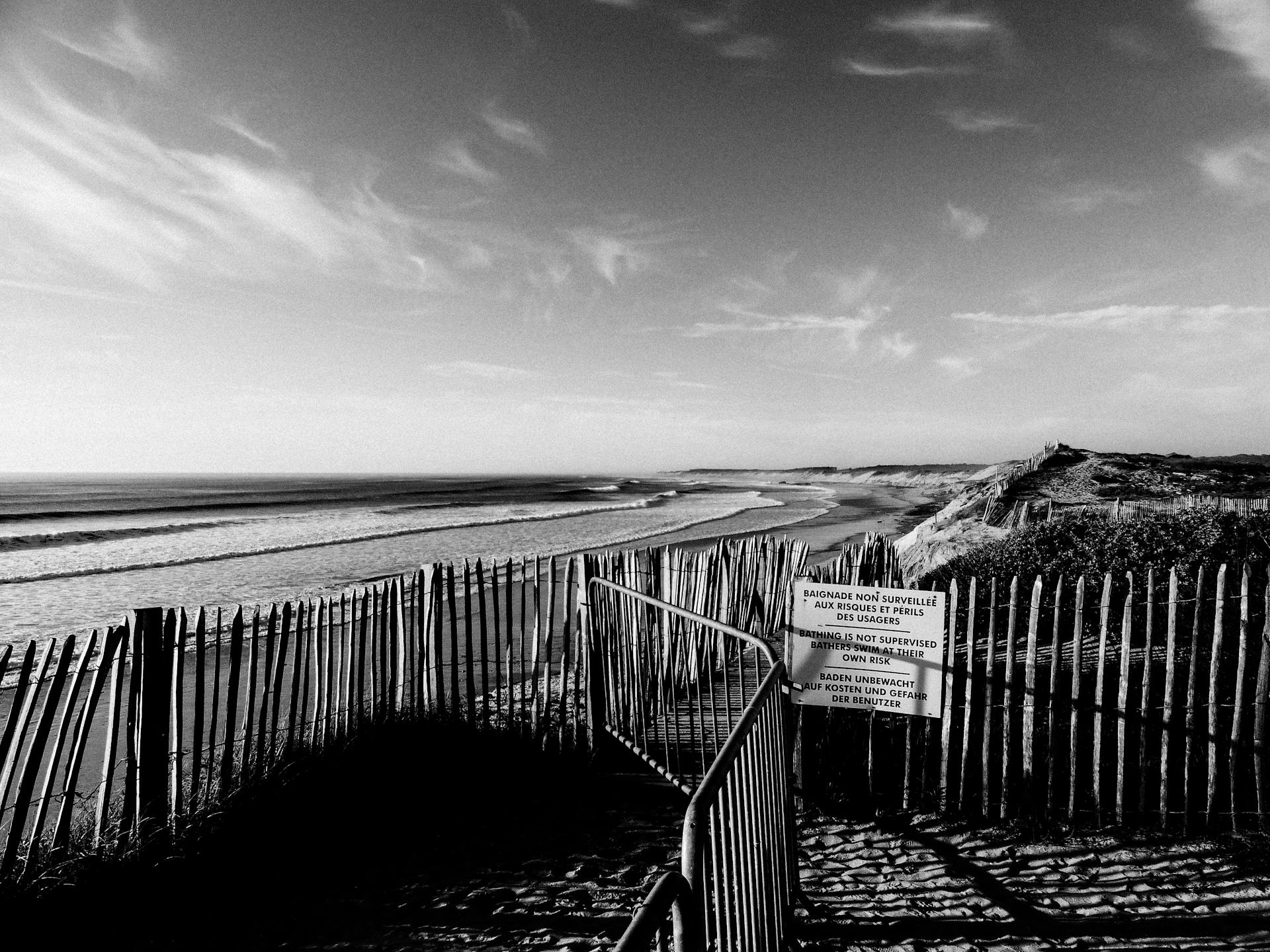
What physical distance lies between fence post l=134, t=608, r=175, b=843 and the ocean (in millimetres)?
9440

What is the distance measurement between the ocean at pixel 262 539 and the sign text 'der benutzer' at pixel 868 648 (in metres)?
12.3

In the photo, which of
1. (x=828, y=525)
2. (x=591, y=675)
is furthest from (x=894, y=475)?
(x=591, y=675)

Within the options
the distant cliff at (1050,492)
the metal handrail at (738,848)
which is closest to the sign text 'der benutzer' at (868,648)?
the metal handrail at (738,848)

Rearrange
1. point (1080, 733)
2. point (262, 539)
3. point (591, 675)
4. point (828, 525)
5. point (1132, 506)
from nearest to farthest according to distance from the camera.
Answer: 1. point (1080, 733)
2. point (591, 675)
3. point (1132, 506)
4. point (262, 539)
5. point (828, 525)

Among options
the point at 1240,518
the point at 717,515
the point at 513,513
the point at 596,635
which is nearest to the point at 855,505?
the point at 717,515

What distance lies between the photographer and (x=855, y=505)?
5144 cm

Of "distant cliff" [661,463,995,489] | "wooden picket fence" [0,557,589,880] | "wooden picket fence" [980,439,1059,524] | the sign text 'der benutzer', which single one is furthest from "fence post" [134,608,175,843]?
"distant cliff" [661,463,995,489]

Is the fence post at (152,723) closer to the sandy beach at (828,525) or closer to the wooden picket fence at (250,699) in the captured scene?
the wooden picket fence at (250,699)

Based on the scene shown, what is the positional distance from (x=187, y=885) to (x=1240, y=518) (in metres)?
13.3

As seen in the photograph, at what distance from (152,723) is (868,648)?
181 inches

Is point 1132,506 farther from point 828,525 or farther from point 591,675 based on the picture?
point 591,675

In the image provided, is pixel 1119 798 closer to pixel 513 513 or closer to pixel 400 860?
pixel 400 860

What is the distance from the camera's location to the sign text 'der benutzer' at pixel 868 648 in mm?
4746

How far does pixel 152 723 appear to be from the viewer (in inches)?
170
